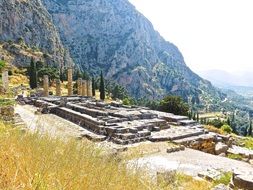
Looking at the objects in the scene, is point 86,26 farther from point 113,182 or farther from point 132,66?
point 113,182

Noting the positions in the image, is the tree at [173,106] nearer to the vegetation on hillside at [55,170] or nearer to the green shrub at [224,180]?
the green shrub at [224,180]

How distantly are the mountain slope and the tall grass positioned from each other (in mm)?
116470

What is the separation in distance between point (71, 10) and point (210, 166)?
426ft

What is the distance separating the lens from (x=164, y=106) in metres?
37.6

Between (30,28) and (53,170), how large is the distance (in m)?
94.6

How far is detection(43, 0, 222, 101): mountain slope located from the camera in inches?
4990

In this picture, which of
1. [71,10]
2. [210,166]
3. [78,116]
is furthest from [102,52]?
[210,166]

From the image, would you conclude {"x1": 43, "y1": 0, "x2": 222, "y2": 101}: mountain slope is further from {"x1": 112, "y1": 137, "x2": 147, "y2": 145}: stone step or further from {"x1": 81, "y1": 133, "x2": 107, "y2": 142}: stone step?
{"x1": 112, "y1": 137, "x2": 147, "y2": 145}: stone step

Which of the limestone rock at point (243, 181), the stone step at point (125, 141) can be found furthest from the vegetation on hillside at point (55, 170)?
the stone step at point (125, 141)

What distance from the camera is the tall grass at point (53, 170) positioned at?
295cm

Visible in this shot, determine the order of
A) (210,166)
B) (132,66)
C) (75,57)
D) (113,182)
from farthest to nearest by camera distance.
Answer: (132,66) → (75,57) → (210,166) → (113,182)

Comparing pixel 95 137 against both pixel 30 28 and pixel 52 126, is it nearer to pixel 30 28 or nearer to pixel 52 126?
pixel 52 126

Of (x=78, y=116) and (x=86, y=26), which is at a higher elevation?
(x=86, y=26)

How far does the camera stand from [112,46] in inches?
5148
